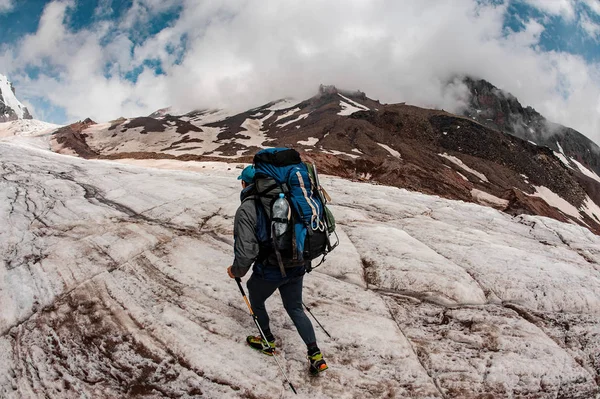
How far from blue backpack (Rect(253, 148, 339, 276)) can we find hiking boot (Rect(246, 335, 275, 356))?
1810 mm

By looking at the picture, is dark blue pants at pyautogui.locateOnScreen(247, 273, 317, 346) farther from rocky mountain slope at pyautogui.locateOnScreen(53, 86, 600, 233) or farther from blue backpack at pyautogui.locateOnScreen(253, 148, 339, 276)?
rocky mountain slope at pyautogui.locateOnScreen(53, 86, 600, 233)

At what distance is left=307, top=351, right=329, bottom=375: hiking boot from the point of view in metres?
5.80

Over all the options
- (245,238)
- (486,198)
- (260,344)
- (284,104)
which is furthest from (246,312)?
(284,104)

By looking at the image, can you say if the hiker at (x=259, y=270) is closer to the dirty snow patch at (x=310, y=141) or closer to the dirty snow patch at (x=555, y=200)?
the dirty snow patch at (x=310, y=141)

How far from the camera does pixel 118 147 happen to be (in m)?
102

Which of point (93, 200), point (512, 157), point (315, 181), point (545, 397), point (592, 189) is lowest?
point (592, 189)

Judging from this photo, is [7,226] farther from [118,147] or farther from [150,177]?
[118,147]

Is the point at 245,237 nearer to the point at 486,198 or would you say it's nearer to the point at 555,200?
the point at 486,198

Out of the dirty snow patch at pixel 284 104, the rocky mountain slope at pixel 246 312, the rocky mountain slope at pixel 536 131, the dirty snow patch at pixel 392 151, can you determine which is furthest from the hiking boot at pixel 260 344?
the rocky mountain slope at pixel 536 131

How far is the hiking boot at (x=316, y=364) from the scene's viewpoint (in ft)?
19.0

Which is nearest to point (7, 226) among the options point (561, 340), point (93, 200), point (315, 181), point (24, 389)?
point (93, 200)

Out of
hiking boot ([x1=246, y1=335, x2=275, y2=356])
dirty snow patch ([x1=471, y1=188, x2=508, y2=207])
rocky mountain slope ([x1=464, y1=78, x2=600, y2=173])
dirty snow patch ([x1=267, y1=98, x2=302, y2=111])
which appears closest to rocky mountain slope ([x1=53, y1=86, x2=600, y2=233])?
dirty snow patch ([x1=471, y1=188, x2=508, y2=207])

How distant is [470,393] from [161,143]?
10710 centimetres

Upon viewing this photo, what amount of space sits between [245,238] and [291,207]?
2.81ft
